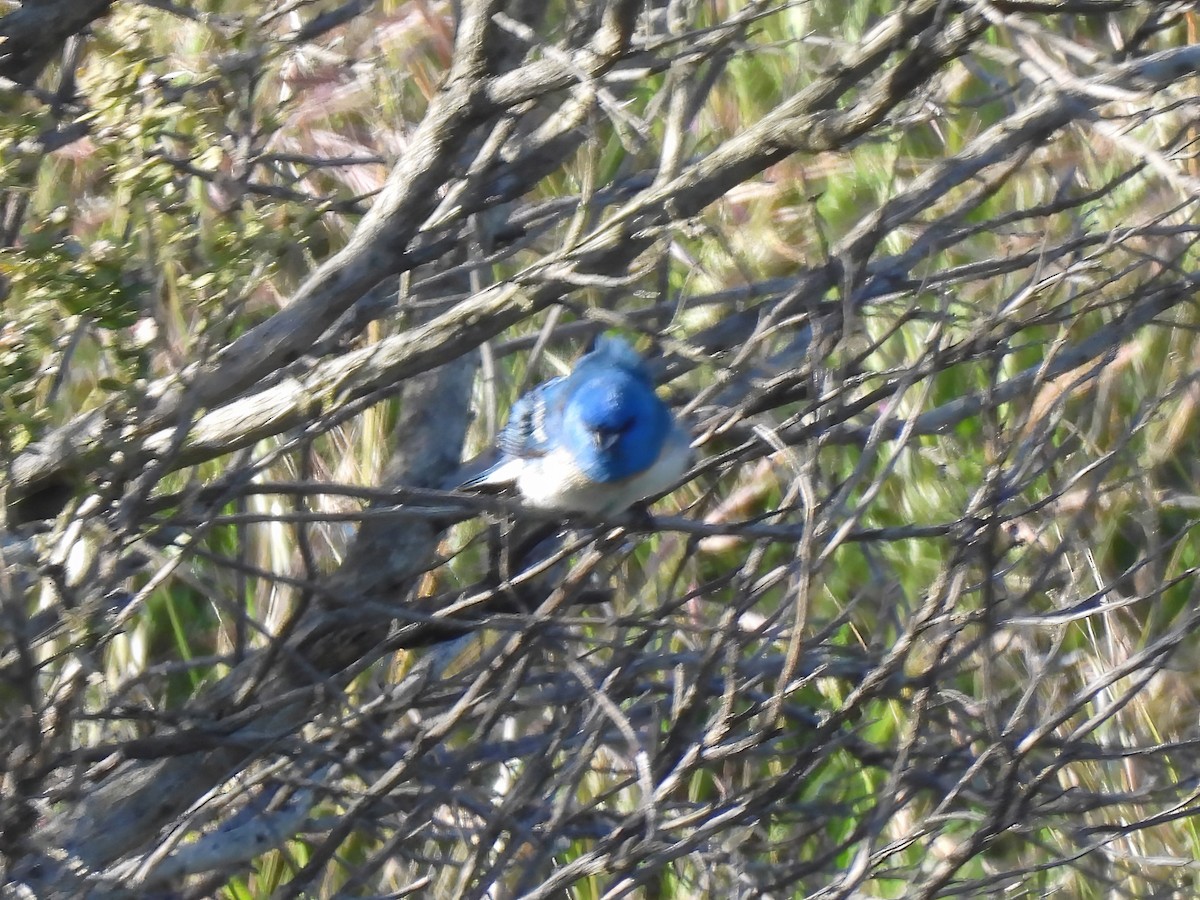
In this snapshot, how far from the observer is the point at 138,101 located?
6.98 ft

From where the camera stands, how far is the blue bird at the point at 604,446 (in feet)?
10.3

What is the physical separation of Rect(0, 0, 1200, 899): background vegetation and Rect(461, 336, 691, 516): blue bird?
3.7 inches

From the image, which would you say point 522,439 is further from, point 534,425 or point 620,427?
point 620,427

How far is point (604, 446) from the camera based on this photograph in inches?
124

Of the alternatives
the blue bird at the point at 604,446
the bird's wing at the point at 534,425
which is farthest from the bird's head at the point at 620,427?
the bird's wing at the point at 534,425

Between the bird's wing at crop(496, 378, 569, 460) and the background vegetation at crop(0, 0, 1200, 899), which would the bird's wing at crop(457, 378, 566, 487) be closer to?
the bird's wing at crop(496, 378, 569, 460)

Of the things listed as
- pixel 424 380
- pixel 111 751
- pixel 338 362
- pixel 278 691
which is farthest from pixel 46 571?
pixel 424 380

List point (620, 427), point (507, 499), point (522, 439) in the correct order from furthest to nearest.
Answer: point (522, 439)
point (620, 427)
point (507, 499)

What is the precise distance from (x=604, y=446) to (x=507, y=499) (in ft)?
1.48

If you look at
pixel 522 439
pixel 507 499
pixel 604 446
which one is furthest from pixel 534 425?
pixel 507 499

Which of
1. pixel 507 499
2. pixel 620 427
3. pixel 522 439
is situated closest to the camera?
pixel 507 499

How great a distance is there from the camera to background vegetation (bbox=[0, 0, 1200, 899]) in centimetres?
204

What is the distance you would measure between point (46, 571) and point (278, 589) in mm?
2101

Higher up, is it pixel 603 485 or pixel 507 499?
pixel 507 499
